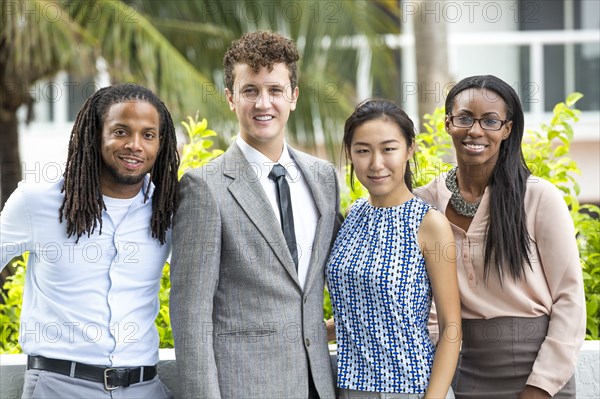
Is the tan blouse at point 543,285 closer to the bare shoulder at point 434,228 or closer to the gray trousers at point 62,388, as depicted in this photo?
the bare shoulder at point 434,228

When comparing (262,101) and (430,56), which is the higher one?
(430,56)

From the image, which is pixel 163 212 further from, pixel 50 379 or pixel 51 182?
pixel 50 379

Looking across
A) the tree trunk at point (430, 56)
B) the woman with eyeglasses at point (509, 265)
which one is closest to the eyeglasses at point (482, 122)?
the woman with eyeglasses at point (509, 265)

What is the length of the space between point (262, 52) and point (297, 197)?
583 millimetres

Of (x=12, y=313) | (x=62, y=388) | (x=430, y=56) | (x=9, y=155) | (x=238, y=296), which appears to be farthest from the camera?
(x=9, y=155)

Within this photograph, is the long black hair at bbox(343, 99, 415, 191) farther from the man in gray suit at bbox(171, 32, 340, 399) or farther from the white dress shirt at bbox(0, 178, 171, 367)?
the white dress shirt at bbox(0, 178, 171, 367)

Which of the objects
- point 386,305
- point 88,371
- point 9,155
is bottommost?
point 88,371

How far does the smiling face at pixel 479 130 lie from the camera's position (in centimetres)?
310

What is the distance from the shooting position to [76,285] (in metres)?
2.99

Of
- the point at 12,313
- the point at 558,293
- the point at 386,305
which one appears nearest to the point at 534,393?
the point at 558,293

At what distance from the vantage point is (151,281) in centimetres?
313

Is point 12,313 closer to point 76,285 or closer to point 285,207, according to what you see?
point 76,285

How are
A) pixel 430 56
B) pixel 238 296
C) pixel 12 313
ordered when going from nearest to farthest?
pixel 238 296 → pixel 12 313 → pixel 430 56

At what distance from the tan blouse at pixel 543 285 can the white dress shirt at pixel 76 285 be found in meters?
1.28
